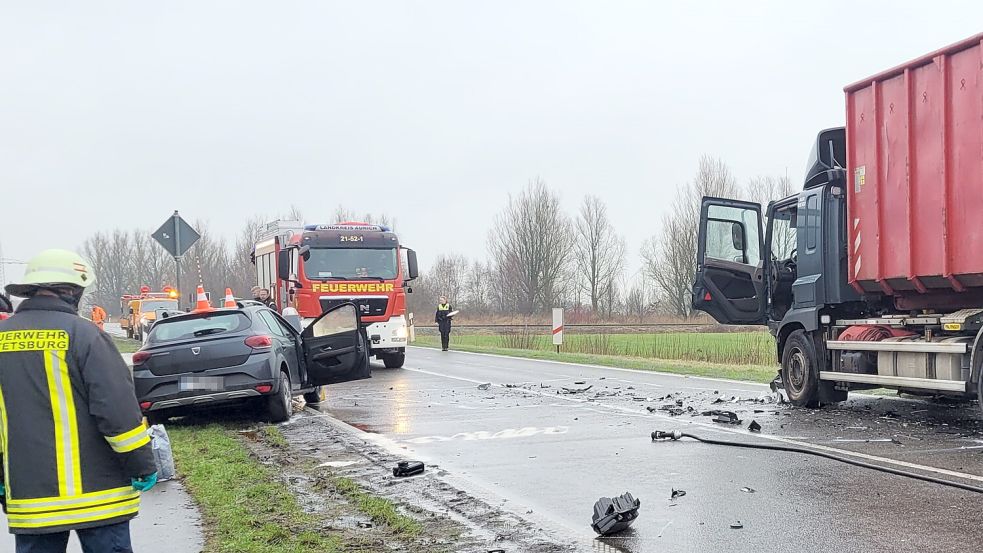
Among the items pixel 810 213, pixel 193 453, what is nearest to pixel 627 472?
pixel 193 453

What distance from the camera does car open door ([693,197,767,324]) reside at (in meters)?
13.7

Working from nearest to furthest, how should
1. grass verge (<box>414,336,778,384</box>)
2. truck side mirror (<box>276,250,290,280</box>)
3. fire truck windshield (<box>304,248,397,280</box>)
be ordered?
grass verge (<box>414,336,778,384</box>) < fire truck windshield (<box>304,248,397,280</box>) < truck side mirror (<box>276,250,290,280</box>)

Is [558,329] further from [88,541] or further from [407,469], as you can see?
[88,541]

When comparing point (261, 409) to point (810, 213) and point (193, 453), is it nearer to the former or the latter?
point (193, 453)

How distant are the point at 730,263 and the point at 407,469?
739cm

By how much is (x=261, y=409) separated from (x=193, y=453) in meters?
3.13

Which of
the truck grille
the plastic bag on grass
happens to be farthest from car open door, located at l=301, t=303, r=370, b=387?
the truck grille

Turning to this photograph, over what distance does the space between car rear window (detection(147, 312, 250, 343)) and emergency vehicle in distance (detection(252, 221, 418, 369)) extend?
9.24 m

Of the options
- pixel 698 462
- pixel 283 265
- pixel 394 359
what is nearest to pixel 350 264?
pixel 283 265

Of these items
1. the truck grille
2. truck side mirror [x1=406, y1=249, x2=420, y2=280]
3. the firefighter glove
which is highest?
truck side mirror [x1=406, y1=249, x2=420, y2=280]

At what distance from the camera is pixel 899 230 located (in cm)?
1083

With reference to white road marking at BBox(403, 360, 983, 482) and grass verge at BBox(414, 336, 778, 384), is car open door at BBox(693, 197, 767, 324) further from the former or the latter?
grass verge at BBox(414, 336, 778, 384)

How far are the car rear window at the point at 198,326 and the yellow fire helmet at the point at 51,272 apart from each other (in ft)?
25.5

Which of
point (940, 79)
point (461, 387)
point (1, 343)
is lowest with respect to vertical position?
point (461, 387)
